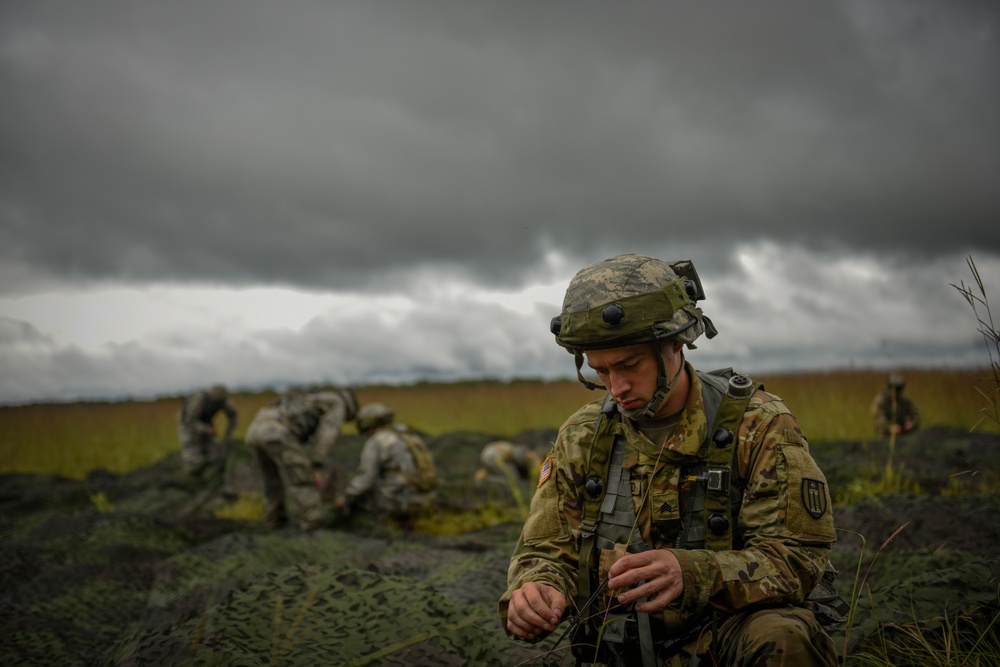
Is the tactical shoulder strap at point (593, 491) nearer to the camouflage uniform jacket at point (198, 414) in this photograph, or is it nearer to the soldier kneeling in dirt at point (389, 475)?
the soldier kneeling in dirt at point (389, 475)

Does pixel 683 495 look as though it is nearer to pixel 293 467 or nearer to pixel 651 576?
pixel 651 576

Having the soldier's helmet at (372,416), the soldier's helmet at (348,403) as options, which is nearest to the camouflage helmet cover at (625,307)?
the soldier's helmet at (372,416)

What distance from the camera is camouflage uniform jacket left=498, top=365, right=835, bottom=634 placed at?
1951 millimetres

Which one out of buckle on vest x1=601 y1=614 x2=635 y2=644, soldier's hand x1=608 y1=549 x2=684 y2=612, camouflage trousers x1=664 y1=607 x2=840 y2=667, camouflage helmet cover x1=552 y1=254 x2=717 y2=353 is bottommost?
buckle on vest x1=601 y1=614 x2=635 y2=644

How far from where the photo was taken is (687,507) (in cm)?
223

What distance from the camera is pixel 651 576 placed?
1887 millimetres

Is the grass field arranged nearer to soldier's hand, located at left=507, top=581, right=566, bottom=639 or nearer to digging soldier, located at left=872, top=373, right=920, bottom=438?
digging soldier, located at left=872, top=373, right=920, bottom=438

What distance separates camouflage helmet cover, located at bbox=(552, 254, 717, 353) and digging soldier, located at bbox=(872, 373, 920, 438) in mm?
9289

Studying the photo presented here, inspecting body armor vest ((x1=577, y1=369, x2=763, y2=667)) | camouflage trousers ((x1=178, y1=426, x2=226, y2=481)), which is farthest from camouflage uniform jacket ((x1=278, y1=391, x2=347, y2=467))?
body armor vest ((x1=577, y1=369, x2=763, y2=667))

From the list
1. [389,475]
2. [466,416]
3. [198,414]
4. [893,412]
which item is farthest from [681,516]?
[466,416]

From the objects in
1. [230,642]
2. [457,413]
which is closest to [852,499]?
[230,642]

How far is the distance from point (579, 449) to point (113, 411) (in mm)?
21495

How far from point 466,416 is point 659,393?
16694 millimetres

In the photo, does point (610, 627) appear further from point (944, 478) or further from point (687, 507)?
point (944, 478)
